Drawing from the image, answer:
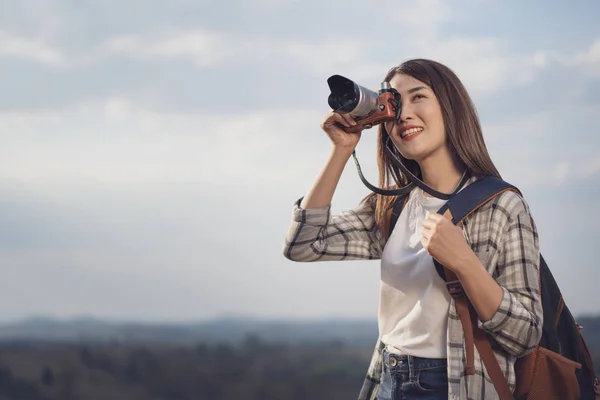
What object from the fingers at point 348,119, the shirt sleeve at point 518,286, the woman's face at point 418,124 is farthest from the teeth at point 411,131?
the shirt sleeve at point 518,286

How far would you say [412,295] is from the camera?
5.07 feet

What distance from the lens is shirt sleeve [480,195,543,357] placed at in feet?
4.50

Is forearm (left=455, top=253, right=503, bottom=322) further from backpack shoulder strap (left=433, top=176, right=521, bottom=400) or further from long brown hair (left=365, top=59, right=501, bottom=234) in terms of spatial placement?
long brown hair (left=365, top=59, right=501, bottom=234)

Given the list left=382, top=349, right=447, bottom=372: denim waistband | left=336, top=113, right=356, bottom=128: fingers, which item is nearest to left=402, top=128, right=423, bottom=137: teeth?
left=336, top=113, right=356, bottom=128: fingers

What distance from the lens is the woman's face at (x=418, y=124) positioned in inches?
63.6

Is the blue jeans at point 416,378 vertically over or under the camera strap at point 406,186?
under

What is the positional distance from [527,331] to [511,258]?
144 millimetres

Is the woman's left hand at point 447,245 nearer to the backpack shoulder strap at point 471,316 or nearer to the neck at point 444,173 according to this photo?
the backpack shoulder strap at point 471,316

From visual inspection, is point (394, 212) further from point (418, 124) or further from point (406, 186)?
point (418, 124)

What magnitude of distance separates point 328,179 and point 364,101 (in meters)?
0.22

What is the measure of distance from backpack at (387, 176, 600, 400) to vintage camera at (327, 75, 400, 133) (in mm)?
246

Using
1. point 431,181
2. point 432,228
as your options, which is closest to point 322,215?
point 431,181

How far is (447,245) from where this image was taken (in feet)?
4.42

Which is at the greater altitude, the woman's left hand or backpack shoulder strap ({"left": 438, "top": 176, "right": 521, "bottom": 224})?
backpack shoulder strap ({"left": 438, "top": 176, "right": 521, "bottom": 224})
